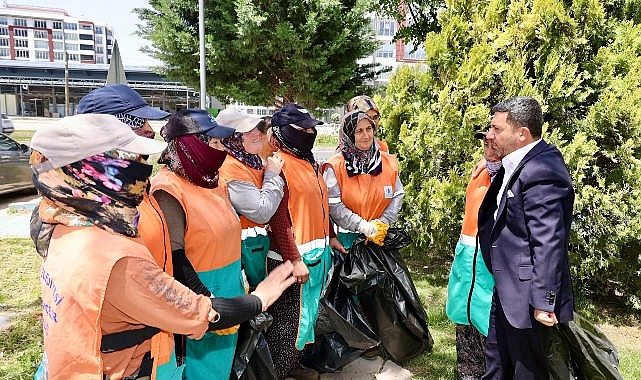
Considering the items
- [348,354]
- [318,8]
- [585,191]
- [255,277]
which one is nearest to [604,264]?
[585,191]

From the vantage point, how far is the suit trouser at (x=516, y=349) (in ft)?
7.86

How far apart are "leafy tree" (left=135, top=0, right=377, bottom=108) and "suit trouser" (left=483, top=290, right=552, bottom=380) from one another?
24.7 ft

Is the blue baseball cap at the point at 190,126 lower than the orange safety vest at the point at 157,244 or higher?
higher

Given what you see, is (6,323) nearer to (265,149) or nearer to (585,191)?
(265,149)

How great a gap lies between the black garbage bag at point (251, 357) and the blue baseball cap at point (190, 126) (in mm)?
1045

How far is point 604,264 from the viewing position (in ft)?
13.5

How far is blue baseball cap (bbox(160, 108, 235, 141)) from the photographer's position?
6.64 ft

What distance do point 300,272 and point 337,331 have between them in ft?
2.06

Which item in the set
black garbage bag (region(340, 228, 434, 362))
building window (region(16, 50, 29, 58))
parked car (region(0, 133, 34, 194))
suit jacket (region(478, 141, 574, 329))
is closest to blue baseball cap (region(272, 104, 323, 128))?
black garbage bag (region(340, 228, 434, 362))

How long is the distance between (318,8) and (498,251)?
309 inches

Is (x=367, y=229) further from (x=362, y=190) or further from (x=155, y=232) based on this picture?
(x=155, y=232)

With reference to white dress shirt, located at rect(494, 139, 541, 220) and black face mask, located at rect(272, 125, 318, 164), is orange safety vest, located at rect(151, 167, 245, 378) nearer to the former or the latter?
black face mask, located at rect(272, 125, 318, 164)

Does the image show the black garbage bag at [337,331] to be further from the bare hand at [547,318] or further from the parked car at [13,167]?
the parked car at [13,167]

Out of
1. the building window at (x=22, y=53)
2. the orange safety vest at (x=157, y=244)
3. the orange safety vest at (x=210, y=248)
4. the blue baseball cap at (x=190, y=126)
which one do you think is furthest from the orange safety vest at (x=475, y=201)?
the building window at (x=22, y=53)
